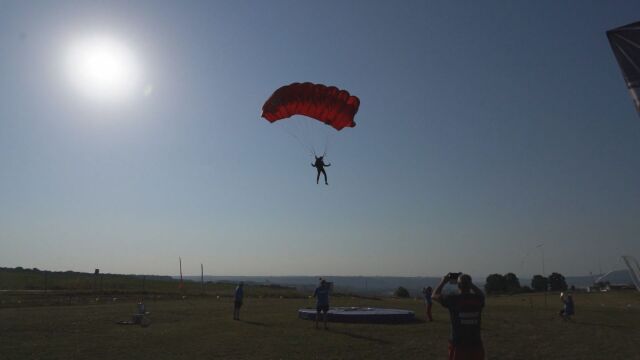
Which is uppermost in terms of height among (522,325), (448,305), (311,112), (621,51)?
(311,112)

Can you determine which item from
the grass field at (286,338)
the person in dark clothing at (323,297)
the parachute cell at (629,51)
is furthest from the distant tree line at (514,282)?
the parachute cell at (629,51)

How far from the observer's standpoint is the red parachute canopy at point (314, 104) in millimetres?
22875

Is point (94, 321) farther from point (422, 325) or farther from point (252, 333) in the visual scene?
point (422, 325)

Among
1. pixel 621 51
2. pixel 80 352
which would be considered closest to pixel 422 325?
pixel 80 352

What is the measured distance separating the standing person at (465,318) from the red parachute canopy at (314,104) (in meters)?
16.1

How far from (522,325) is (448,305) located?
15.6 meters

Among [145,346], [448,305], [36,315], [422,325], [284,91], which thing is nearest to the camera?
[448,305]

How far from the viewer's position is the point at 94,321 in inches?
878

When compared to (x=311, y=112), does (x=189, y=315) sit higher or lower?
lower

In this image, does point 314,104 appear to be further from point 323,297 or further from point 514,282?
point 514,282

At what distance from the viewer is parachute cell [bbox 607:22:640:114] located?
524cm

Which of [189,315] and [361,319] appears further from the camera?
[189,315]

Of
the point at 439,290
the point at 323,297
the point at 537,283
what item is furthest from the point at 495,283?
the point at 439,290

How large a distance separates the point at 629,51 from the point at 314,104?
18421mm
